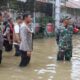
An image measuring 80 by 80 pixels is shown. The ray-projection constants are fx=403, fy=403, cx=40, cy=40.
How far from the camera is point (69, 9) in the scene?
150ft

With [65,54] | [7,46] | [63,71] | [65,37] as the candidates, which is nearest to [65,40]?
[65,37]

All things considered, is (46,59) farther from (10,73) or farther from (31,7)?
(31,7)

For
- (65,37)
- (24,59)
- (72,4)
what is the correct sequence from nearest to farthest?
1. (24,59)
2. (65,37)
3. (72,4)

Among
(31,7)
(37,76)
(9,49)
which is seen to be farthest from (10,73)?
(31,7)

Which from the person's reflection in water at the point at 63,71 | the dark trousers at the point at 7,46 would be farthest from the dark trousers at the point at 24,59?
the dark trousers at the point at 7,46

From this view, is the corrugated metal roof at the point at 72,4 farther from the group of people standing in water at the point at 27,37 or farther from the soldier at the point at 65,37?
the soldier at the point at 65,37

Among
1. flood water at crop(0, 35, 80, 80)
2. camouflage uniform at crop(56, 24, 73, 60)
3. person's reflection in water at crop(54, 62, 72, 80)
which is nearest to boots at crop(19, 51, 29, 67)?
flood water at crop(0, 35, 80, 80)

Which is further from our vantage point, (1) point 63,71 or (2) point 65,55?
(2) point 65,55

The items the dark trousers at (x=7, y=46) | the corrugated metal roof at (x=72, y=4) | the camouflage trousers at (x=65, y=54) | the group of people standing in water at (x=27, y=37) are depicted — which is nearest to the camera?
the group of people standing in water at (x=27, y=37)

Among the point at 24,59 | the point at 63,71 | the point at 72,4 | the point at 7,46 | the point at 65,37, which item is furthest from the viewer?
the point at 72,4

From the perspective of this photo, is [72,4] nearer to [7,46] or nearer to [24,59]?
[7,46]

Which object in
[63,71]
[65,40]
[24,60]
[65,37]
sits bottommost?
[63,71]

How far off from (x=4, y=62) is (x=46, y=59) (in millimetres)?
1799

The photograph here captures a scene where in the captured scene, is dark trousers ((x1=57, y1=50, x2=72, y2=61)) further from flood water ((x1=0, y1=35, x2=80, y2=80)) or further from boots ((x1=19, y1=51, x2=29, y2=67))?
boots ((x1=19, y1=51, x2=29, y2=67))
